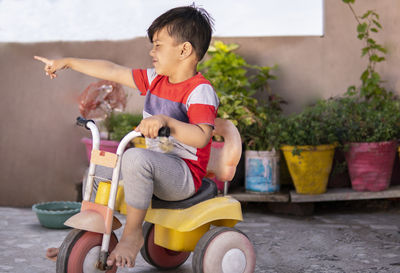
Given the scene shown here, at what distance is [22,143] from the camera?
427 cm

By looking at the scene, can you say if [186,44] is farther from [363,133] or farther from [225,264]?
[363,133]

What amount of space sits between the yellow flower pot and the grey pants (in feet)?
5.90

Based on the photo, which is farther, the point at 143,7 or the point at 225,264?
the point at 143,7

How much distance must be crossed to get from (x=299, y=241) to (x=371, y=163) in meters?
1.03

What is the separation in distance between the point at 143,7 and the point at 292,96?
152 centimetres

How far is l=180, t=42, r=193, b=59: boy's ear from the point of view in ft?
6.76

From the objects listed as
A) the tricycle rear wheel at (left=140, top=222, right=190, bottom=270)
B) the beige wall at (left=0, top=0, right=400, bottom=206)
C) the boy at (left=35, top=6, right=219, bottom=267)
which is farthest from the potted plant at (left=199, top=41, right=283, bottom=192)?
the boy at (left=35, top=6, right=219, bottom=267)

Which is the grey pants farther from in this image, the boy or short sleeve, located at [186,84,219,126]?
short sleeve, located at [186,84,219,126]

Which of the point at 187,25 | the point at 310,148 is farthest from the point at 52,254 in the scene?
the point at 310,148

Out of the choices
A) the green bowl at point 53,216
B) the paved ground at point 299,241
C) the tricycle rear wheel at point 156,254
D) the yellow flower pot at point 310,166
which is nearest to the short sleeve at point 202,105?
the tricycle rear wheel at point 156,254

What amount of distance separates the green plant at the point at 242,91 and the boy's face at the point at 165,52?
1728 mm

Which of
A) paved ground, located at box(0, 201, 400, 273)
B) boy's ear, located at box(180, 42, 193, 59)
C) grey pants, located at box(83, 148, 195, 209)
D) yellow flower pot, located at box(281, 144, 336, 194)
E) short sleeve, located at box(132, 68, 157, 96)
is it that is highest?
boy's ear, located at box(180, 42, 193, 59)

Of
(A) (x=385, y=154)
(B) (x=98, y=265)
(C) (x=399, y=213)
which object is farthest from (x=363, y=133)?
(B) (x=98, y=265)

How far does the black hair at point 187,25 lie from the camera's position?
6.73 ft
